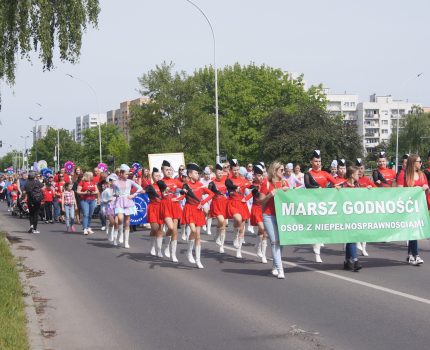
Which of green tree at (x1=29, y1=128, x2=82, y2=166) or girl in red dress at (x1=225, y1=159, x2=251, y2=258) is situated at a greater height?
green tree at (x1=29, y1=128, x2=82, y2=166)

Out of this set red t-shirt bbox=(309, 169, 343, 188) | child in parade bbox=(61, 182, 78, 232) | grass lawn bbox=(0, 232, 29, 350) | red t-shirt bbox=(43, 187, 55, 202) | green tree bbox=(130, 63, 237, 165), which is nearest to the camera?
grass lawn bbox=(0, 232, 29, 350)

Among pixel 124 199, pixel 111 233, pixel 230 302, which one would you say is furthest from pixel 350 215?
pixel 111 233

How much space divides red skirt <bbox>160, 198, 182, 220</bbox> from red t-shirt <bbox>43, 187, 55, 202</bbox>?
14525mm

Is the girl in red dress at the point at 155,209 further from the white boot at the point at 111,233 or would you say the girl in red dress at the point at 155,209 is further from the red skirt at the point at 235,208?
the white boot at the point at 111,233

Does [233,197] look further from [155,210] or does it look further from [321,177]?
[321,177]

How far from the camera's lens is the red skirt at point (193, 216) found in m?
13.1

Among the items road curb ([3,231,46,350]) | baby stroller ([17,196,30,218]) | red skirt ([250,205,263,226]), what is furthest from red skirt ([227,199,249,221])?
baby stroller ([17,196,30,218])

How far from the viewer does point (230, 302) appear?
9352 mm

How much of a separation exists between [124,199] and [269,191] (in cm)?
587

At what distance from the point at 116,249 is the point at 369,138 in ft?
589

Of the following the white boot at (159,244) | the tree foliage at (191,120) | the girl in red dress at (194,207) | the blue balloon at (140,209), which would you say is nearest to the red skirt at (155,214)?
the white boot at (159,244)

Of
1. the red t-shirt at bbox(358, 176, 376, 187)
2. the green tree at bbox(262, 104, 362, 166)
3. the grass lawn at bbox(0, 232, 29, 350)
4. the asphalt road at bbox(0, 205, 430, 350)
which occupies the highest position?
the green tree at bbox(262, 104, 362, 166)

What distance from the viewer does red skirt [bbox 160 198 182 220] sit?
13695 millimetres

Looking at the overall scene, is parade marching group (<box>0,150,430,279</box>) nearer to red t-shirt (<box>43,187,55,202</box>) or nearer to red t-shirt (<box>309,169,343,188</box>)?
red t-shirt (<box>309,169,343,188</box>)
